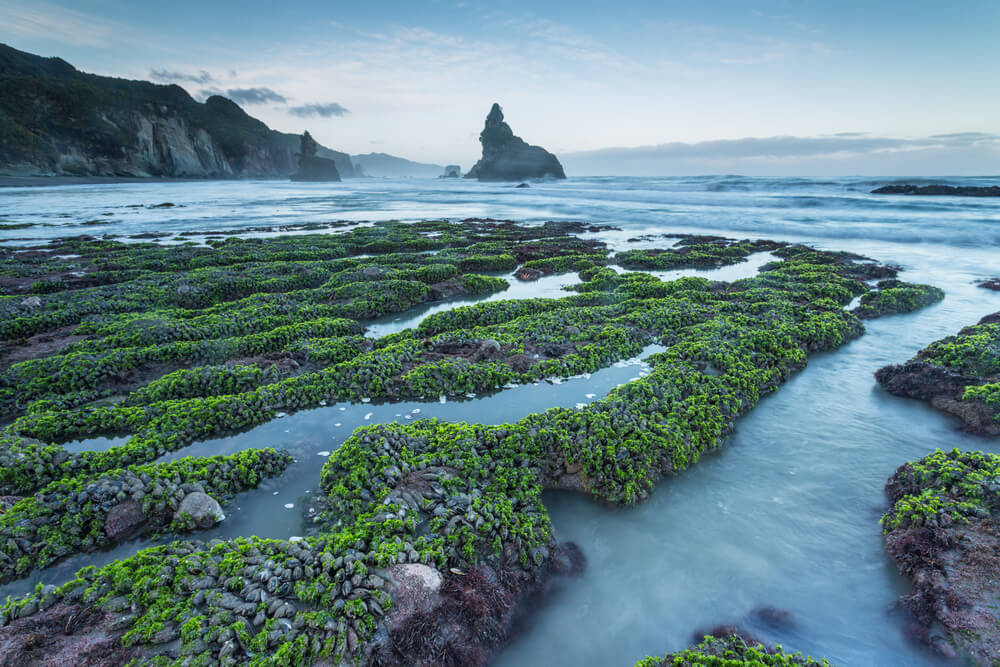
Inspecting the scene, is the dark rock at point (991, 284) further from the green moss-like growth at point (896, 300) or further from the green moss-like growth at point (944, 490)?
the green moss-like growth at point (944, 490)

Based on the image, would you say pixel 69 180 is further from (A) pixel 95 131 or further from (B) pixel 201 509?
(B) pixel 201 509

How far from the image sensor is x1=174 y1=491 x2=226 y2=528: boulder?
540cm

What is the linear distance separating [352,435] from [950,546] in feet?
25.2

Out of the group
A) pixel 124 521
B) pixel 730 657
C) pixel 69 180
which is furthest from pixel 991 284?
pixel 69 180

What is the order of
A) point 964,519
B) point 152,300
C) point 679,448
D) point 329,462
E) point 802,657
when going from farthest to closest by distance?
1. point 152,300
2. point 679,448
3. point 329,462
4. point 964,519
5. point 802,657

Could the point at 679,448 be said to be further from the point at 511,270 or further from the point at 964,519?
the point at 511,270

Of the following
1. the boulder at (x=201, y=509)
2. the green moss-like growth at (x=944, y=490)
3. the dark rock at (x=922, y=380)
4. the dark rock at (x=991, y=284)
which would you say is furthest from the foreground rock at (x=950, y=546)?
the dark rock at (x=991, y=284)

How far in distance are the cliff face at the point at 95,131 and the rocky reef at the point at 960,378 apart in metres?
111

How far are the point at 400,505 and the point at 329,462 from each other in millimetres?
1752

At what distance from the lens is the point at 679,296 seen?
47.5 feet

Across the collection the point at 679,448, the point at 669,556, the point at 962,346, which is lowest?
the point at 669,556

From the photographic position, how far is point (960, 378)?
8.47 metres

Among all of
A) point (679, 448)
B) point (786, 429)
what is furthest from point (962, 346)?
point (679, 448)

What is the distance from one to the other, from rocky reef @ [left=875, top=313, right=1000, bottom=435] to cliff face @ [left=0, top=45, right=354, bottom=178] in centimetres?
11080
